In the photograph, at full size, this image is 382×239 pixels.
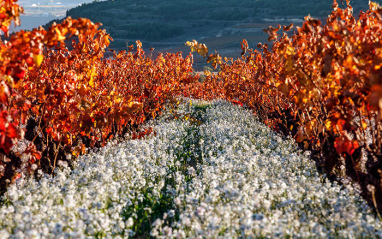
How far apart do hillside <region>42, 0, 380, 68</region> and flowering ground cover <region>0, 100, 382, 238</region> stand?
58529mm

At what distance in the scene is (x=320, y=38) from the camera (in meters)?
4.88

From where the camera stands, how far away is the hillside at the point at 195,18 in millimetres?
72750

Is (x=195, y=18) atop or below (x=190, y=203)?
atop

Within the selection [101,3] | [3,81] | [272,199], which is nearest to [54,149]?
[3,81]

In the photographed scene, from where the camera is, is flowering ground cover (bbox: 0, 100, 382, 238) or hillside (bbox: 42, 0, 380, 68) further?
hillside (bbox: 42, 0, 380, 68)

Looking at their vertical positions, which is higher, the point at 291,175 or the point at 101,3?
the point at 101,3

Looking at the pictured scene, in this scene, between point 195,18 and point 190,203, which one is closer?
point 190,203

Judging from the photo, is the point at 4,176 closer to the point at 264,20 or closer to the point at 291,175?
the point at 291,175

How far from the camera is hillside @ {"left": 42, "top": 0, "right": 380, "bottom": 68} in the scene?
72.8 m

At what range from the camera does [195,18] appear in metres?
92.5

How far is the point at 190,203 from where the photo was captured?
5.01m

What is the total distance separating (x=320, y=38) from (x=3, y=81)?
3.89 meters

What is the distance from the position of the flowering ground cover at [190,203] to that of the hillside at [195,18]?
192ft

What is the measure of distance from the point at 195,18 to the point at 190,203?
91400 mm
